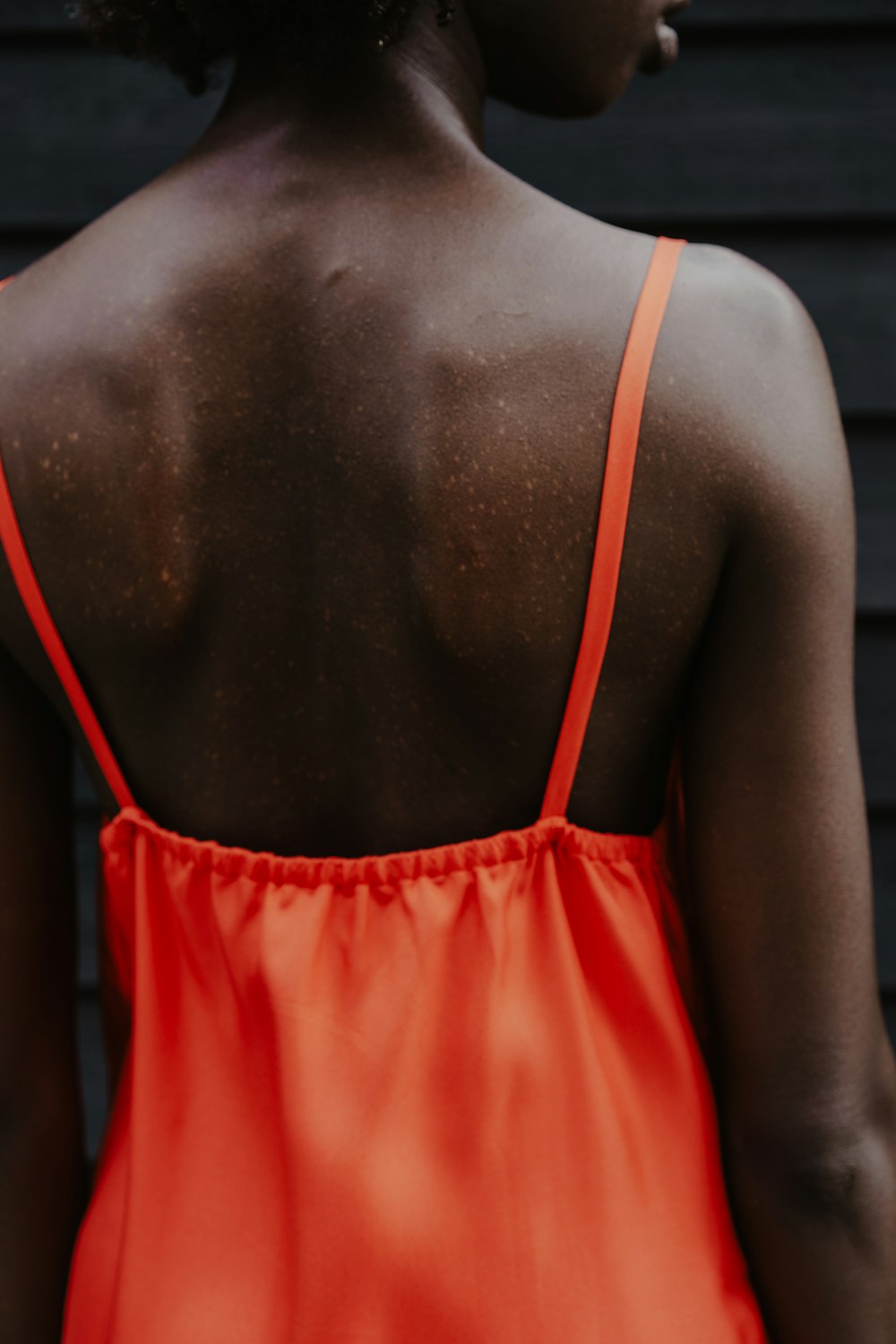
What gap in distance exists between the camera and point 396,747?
0.75m

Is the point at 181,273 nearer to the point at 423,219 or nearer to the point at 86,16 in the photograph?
the point at 423,219

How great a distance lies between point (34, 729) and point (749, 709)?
52cm

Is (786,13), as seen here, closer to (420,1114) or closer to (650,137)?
(650,137)

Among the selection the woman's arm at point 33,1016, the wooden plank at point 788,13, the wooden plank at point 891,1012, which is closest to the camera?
the woman's arm at point 33,1016

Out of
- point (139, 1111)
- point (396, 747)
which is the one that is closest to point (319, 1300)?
point (139, 1111)

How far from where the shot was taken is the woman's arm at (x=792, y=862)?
71 centimetres

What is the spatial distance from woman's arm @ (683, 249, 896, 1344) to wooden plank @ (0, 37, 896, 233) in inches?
36.8

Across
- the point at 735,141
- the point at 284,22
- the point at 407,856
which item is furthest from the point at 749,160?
the point at 407,856

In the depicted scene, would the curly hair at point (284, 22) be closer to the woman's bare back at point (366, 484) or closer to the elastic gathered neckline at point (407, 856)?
the woman's bare back at point (366, 484)

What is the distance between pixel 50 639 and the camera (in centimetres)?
77

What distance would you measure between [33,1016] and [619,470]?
586 millimetres

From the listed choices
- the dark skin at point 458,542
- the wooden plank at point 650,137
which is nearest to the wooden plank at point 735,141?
the wooden plank at point 650,137

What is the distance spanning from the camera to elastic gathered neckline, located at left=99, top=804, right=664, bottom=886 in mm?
746

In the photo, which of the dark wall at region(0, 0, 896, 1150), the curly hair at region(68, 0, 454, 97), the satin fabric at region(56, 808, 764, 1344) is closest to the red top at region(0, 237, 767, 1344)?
the satin fabric at region(56, 808, 764, 1344)
